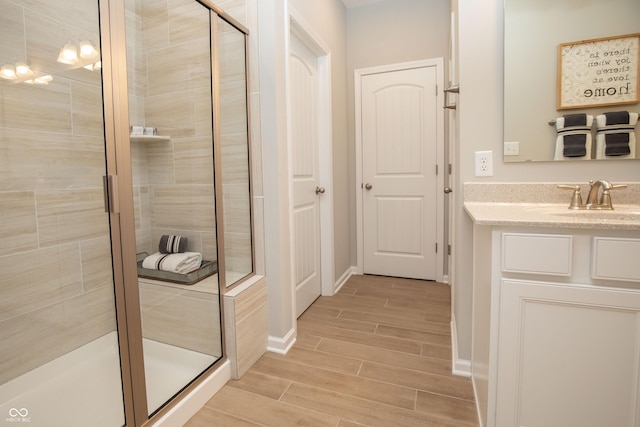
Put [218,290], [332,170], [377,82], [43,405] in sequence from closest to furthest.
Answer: [43,405], [218,290], [332,170], [377,82]

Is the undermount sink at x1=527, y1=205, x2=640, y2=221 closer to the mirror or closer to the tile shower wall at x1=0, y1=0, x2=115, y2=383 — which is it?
the mirror

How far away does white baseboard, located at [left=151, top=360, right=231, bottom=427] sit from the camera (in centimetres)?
134

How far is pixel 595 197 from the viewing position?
1.38 metres

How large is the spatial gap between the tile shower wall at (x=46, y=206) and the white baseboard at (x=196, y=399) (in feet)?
1.43

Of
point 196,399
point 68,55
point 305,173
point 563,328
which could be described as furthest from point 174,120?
point 563,328

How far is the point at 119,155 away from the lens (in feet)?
3.81

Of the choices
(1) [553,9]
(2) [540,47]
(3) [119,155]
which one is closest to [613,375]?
(2) [540,47]

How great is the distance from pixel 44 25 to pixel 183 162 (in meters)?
0.79

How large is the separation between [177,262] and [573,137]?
2024 millimetres

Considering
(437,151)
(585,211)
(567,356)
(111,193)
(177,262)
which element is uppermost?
(437,151)

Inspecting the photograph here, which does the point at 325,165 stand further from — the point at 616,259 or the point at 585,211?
the point at 616,259

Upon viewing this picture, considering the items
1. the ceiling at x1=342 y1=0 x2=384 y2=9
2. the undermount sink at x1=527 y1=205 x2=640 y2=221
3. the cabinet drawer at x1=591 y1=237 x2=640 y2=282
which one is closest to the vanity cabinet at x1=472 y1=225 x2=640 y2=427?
the cabinet drawer at x1=591 y1=237 x2=640 y2=282

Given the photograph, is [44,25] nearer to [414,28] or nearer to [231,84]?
[231,84]

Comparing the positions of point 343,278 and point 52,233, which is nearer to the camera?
point 52,233
